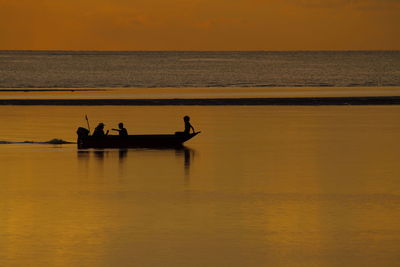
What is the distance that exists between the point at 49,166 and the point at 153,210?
12228 mm

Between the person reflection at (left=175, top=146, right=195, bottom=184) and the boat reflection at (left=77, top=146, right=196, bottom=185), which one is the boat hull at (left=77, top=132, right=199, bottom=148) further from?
the person reflection at (left=175, top=146, right=195, bottom=184)

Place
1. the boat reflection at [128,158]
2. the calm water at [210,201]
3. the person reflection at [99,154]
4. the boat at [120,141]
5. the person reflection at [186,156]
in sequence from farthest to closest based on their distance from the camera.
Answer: the boat at [120,141]
the person reflection at [99,154]
the boat reflection at [128,158]
the person reflection at [186,156]
the calm water at [210,201]

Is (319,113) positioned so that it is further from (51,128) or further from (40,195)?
(40,195)

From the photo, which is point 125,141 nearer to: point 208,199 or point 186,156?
point 186,156

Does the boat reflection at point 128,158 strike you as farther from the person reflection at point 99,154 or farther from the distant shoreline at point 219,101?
the distant shoreline at point 219,101

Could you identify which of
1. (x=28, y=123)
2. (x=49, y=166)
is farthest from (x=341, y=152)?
(x=28, y=123)

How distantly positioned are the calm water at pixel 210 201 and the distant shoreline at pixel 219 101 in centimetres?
2914

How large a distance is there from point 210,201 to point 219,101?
57848mm

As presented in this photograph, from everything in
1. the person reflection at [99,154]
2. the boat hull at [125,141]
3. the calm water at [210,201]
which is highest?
the boat hull at [125,141]

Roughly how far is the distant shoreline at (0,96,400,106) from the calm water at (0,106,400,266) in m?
29.1

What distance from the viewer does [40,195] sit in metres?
30.3

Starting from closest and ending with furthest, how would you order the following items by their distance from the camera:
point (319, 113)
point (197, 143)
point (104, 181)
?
point (104, 181) → point (197, 143) → point (319, 113)

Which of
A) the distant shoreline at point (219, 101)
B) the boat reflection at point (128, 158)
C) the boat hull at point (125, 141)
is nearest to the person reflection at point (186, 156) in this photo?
the boat reflection at point (128, 158)

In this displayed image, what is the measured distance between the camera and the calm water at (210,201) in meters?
21.5
